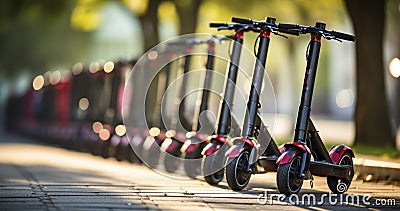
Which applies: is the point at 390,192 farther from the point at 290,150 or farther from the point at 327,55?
the point at 327,55

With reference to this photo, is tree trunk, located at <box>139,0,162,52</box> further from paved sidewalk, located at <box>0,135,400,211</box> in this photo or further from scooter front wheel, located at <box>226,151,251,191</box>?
scooter front wheel, located at <box>226,151,251,191</box>

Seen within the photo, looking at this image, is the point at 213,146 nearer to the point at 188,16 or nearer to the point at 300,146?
the point at 300,146

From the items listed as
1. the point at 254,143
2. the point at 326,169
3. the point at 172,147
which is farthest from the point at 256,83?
the point at 172,147

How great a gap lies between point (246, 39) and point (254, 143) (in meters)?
32.4

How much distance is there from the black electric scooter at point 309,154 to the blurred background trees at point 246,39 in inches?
255

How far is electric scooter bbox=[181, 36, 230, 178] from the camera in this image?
14977mm

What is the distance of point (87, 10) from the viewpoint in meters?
37.1

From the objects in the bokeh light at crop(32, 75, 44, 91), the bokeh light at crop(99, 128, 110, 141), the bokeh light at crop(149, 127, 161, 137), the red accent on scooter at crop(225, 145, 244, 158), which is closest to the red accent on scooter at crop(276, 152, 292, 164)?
the red accent on scooter at crop(225, 145, 244, 158)

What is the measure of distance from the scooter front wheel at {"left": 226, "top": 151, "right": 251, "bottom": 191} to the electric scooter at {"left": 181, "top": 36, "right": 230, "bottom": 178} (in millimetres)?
2252

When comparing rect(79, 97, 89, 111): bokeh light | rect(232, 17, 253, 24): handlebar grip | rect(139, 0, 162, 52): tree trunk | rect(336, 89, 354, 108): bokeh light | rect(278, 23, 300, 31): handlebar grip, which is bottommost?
rect(79, 97, 89, 111): bokeh light

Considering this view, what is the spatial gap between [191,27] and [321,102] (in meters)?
69.9

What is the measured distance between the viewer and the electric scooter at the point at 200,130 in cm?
1498

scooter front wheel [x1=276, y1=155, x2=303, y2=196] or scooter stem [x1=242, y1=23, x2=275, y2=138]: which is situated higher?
scooter stem [x1=242, y1=23, x2=275, y2=138]

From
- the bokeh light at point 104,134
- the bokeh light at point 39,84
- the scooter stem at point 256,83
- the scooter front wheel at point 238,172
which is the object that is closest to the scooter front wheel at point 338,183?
the scooter front wheel at point 238,172
